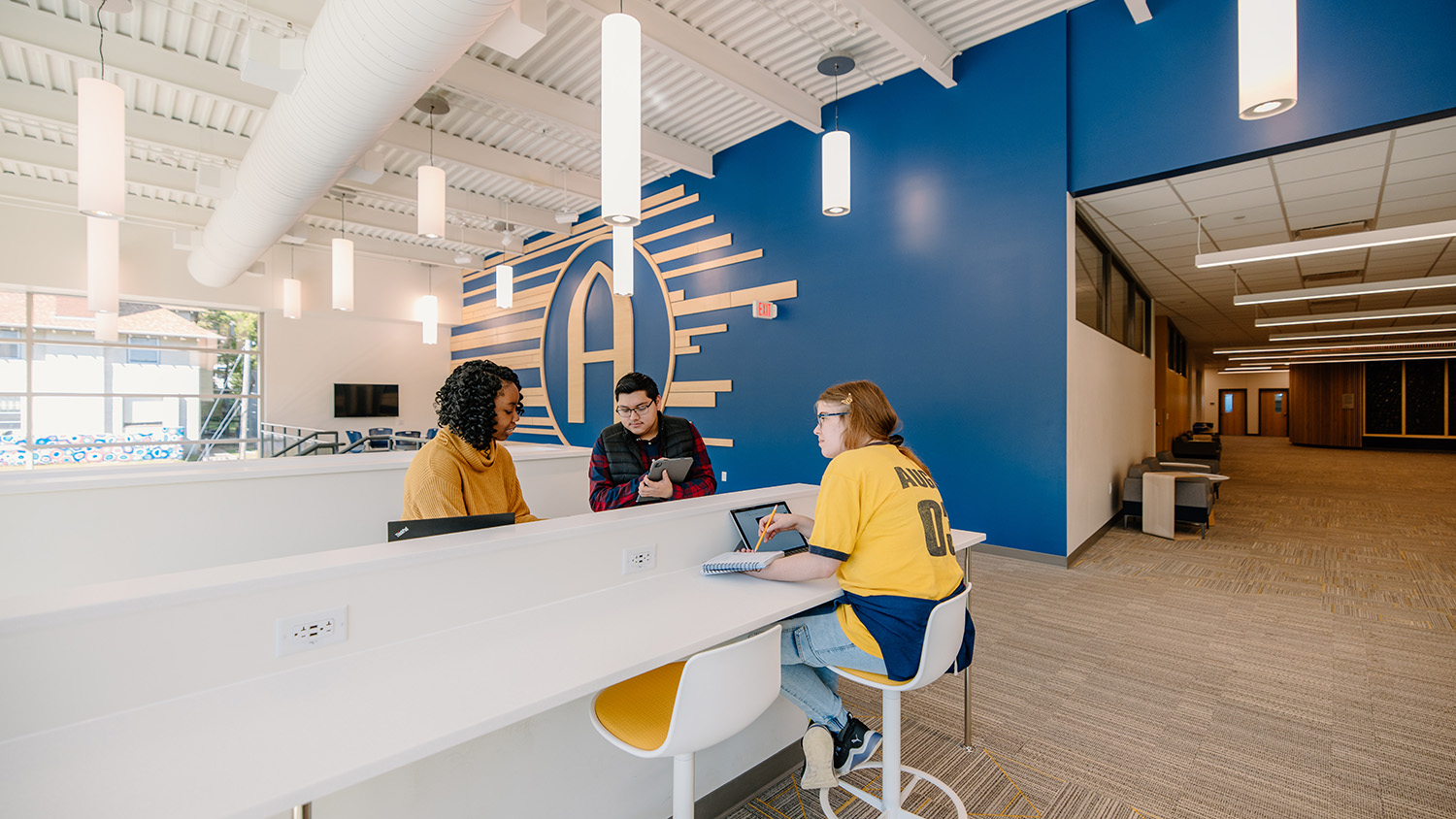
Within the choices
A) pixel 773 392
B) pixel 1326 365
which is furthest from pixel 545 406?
pixel 1326 365

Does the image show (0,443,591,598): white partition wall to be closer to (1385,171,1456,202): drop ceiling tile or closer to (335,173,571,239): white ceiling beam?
(335,173,571,239): white ceiling beam

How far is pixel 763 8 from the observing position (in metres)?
4.69

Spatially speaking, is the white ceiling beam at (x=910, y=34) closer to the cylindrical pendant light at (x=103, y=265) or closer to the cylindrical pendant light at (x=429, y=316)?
the cylindrical pendant light at (x=429, y=316)

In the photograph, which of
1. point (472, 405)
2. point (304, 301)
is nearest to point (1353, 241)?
point (472, 405)

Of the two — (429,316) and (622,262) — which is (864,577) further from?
(429,316)

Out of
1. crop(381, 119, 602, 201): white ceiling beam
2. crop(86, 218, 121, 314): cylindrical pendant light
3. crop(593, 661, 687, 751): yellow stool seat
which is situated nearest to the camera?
crop(593, 661, 687, 751): yellow stool seat

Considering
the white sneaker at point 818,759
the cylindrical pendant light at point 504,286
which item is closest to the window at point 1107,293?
the white sneaker at point 818,759

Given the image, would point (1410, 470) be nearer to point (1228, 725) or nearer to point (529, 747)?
point (1228, 725)

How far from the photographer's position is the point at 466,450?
7.39 feet

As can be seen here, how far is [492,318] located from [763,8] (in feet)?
27.7

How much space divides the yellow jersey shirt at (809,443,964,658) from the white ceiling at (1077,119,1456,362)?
4511mm

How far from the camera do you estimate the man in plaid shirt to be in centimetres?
292

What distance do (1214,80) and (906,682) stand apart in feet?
15.6

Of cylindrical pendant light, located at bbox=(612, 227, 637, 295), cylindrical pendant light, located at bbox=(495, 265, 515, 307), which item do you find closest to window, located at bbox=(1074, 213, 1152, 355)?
cylindrical pendant light, located at bbox=(612, 227, 637, 295)
